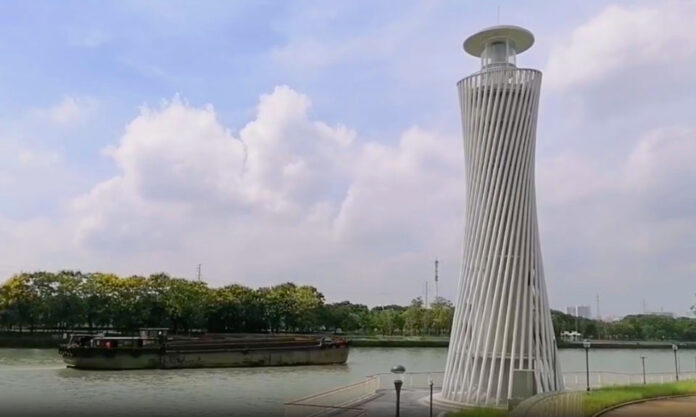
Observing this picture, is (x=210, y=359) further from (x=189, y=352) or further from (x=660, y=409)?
(x=660, y=409)

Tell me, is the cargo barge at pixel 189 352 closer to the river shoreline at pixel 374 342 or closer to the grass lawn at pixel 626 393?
the river shoreline at pixel 374 342

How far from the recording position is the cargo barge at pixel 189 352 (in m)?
51.5

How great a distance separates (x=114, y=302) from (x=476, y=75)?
65.0m

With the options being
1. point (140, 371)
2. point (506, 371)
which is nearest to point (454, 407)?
point (506, 371)

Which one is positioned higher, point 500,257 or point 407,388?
point 500,257

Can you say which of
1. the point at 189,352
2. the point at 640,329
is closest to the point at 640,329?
the point at 640,329

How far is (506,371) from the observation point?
23.4 metres

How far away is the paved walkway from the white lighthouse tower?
2.87 m

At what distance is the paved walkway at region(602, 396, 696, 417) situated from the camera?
2012 cm

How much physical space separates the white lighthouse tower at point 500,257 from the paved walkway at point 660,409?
9.41 ft

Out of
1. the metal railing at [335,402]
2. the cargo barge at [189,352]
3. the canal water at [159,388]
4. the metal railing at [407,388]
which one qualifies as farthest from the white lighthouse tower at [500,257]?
the cargo barge at [189,352]

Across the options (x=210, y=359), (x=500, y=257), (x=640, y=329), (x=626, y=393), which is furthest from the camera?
(x=640, y=329)

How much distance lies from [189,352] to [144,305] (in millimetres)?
27767

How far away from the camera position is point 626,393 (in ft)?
76.9
